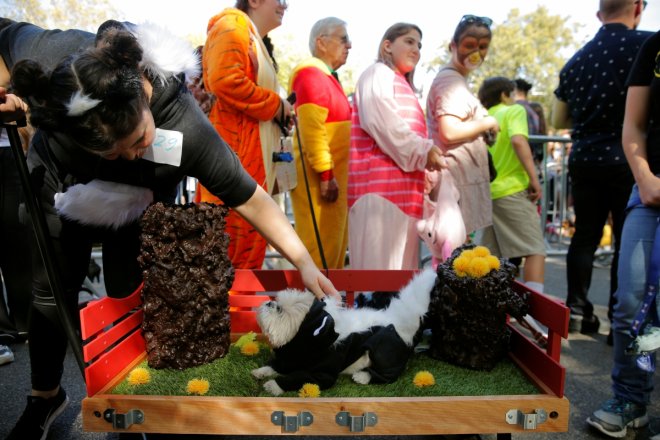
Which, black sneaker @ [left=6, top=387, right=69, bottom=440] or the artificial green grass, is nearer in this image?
the artificial green grass

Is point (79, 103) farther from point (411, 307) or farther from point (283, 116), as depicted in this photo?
point (283, 116)

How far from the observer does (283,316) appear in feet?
4.88

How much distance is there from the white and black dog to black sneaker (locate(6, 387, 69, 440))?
867 millimetres

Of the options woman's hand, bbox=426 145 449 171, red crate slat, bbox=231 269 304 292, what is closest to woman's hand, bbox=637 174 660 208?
woman's hand, bbox=426 145 449 171

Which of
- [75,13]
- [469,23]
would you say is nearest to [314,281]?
[469,23]

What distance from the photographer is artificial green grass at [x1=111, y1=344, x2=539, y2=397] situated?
1.45 m

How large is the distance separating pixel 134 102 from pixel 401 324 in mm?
1087

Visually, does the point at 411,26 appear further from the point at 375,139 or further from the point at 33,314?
the point at 33,314

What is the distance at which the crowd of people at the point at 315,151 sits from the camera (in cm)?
141

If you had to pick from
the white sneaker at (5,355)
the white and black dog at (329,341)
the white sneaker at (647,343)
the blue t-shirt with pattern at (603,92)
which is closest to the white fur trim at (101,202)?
the white and black dog at (329,341)

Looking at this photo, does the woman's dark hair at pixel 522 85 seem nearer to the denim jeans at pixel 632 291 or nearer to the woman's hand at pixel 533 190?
the woman's hand at pixel 533 190

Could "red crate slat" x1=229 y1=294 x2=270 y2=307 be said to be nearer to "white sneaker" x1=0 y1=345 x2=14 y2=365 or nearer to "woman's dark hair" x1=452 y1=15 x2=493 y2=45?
"white sneaker" x1=0 y1=345 x2=14 y2=365

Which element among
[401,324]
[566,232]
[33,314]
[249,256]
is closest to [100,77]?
[33,314]

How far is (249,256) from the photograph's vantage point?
8.34ft
